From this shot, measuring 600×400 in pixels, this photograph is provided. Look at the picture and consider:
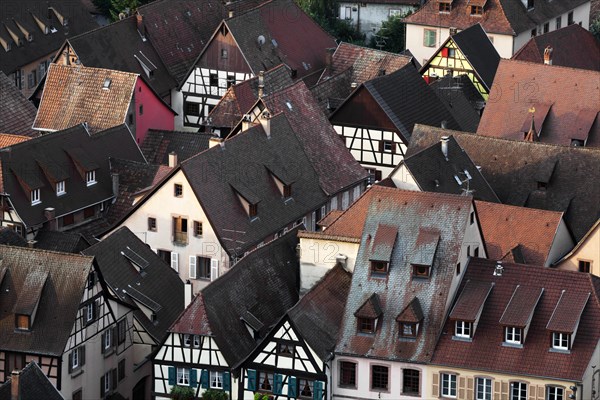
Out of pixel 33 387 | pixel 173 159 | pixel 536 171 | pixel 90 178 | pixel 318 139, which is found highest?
pixel 318 139

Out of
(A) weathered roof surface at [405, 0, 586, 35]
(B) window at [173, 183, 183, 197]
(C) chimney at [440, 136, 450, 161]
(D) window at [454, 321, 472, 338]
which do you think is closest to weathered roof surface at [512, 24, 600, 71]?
(A) weathered roof surface at [405, 0, 586, 35]

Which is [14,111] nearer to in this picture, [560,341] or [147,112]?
[147,112]

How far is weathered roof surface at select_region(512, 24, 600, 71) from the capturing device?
155875 mm

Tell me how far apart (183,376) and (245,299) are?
16.7 feet

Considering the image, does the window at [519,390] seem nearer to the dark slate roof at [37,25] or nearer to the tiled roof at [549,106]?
the tiled roof at [549,106]

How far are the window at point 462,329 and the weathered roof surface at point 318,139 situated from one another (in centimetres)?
2524

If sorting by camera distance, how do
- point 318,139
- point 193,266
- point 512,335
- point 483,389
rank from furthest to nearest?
point 318,139 → point 193,266 → point 483,389 → point 512,335

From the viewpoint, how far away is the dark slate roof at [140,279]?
119188 millimetres

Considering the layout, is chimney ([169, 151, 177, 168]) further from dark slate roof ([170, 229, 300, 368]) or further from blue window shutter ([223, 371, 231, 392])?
blue window shutter ([223, 371, 231, 392])

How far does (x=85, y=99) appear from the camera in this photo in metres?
144

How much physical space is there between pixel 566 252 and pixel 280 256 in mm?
16256

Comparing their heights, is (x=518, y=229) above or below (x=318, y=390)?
above

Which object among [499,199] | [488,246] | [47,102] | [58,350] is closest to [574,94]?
[499,199]

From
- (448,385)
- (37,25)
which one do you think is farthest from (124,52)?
(448,385)
